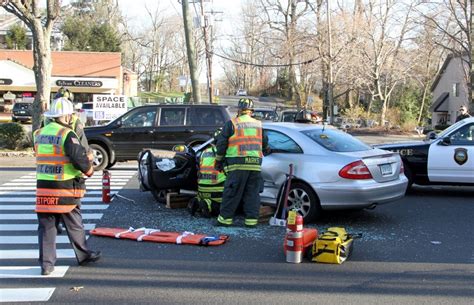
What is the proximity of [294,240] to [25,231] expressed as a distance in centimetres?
403

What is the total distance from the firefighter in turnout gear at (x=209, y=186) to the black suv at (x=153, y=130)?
20.1 ft

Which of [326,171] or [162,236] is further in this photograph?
[326,171]

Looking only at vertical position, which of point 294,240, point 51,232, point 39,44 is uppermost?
point 39,44

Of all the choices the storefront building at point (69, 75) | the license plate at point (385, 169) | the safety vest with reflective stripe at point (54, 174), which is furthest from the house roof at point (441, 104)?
the safety vest with reflective stripe at point (54, 174)

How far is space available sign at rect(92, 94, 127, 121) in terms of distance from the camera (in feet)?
69.6

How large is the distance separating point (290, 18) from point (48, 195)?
56.2m

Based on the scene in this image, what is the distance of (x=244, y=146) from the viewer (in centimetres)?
776

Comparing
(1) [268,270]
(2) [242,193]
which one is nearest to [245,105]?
(2) [242,193]

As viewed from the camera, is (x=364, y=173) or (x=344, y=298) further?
(x=364, y=173)

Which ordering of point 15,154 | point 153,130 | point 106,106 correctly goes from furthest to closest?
1. point 106,106
2. point 15,154
3. point 153,130

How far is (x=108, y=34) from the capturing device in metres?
61.8

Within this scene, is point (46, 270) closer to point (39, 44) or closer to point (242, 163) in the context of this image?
point (242, 163)

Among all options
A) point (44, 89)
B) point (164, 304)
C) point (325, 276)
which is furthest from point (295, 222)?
point (44, 89)

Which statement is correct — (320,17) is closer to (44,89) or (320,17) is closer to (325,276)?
(44,89)
